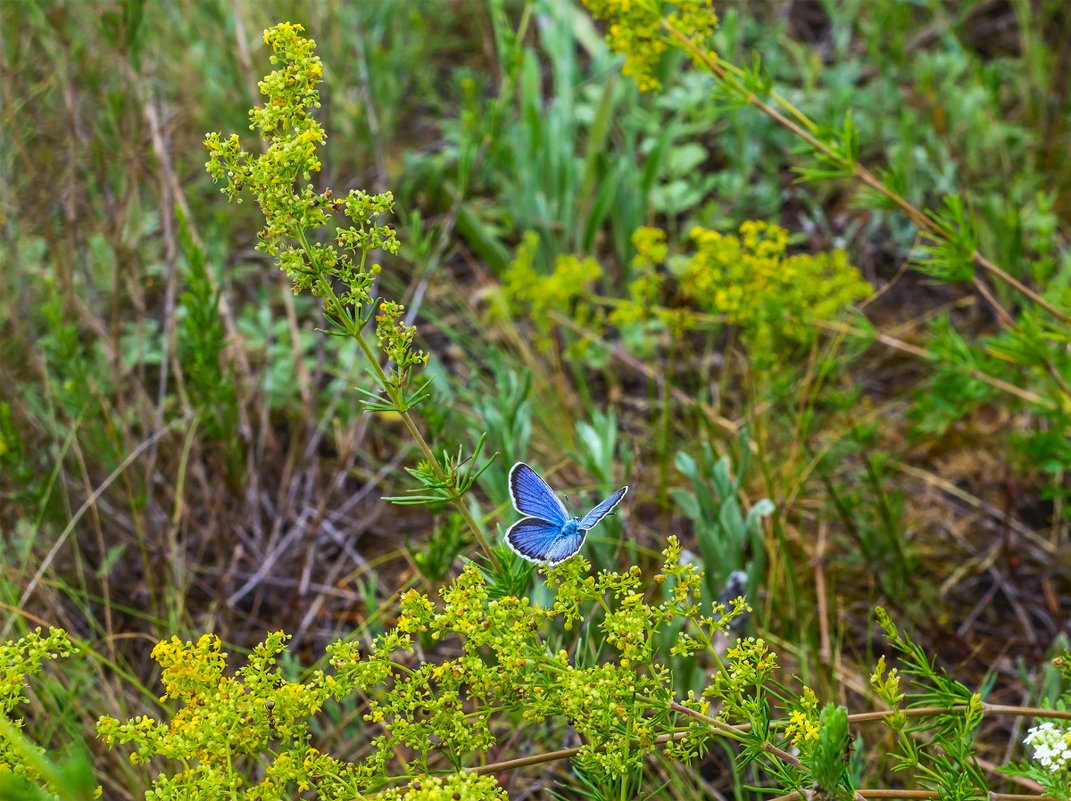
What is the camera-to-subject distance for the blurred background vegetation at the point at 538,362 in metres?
2.70

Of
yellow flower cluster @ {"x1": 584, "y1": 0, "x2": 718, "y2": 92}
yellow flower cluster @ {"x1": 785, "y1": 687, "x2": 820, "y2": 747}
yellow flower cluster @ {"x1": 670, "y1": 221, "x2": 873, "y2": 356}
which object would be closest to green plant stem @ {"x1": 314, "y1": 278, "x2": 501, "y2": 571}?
yellow flower cluster @ {"x1": 785, "y1": 687, "x2": 820, "y2": 747}

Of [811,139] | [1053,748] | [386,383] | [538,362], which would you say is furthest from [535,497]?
[538,362]

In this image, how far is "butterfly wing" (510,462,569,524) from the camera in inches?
60.1

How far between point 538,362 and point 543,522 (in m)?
2.28

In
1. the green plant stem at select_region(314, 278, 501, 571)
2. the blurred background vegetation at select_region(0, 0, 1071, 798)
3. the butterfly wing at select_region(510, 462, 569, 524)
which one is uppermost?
the green plant stem at select_region(314, 278, 501, 571)

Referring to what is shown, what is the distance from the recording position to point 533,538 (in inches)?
58.4

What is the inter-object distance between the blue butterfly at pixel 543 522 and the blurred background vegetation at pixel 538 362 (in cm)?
51

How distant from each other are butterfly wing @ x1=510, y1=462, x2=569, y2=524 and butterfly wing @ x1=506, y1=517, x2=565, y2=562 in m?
0.01

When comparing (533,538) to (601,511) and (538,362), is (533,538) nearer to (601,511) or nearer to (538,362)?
(601,511)

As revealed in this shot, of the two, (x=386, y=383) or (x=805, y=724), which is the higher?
(x=386, y=383)

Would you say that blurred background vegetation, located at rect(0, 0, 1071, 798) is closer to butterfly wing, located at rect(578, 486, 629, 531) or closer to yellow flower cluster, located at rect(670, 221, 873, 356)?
yellow flower cluster, located at rect(670, 221, 873, 356)

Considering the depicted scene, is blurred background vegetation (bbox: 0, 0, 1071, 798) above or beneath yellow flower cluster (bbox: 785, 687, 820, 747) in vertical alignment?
beneath

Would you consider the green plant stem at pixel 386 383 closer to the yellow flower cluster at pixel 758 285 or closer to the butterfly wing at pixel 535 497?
the butterfly wing at pixel 535 497

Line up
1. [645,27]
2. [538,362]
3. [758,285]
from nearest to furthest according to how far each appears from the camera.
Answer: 1. [645,27]
2. [758,285]
3. [538,362]
